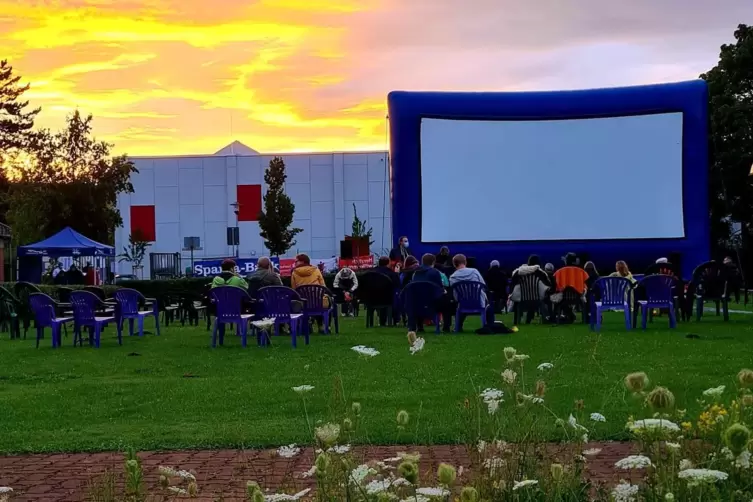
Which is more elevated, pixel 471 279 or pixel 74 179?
pixel 74 179

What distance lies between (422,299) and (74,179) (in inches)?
1488

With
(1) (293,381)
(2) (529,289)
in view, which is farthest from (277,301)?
(2) (529,289)

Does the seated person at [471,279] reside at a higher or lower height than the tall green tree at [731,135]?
lower

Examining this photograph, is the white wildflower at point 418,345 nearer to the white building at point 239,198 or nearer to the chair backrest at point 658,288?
the chair backrest at point 658,288

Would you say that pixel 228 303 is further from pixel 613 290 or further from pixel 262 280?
pixel 613 290

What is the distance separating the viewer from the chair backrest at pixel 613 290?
1512 centimetres

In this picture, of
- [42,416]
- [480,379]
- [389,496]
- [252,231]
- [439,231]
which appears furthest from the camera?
[252,231]

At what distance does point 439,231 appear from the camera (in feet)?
86.1

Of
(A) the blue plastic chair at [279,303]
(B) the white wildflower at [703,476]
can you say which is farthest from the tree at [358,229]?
(B) the white wildflower at [703,476]

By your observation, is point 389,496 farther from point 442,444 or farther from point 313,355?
point 313,355

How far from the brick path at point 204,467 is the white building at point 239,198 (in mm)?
50202

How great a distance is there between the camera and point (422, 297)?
14.9 m

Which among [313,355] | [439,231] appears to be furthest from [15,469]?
[439,231]

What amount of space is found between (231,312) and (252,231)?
42719 millimetres
